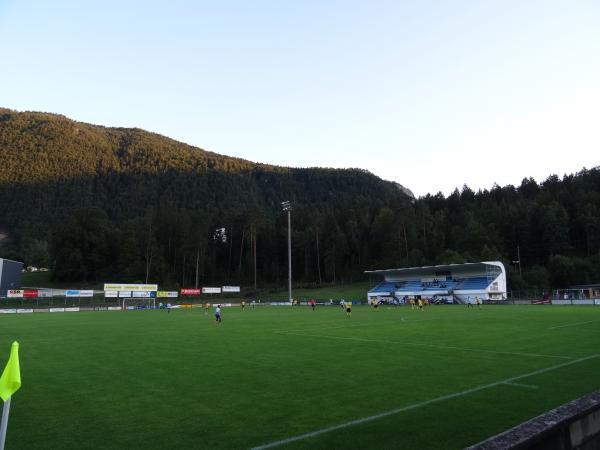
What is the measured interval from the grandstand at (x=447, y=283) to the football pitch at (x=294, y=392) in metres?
53.6

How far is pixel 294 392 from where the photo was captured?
10.1 m

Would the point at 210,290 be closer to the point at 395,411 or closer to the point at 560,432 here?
the point at 395,411

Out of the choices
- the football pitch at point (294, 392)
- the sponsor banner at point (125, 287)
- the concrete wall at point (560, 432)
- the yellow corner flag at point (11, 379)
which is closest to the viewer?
the concrete wall at point (560, 432)

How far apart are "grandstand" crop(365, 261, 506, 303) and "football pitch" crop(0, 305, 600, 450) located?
176ft

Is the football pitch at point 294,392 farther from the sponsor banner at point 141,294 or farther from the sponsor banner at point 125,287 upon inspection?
the sponsor banner at point 141,294

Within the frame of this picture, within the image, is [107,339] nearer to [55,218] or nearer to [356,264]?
[356,264]

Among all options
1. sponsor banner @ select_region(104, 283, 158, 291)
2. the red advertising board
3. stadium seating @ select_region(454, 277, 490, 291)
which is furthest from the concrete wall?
the red advertising board

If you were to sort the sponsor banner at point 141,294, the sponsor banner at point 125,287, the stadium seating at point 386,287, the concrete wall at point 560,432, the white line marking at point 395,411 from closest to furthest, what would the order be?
the concrete wall at point 560,432 < the white line marking at point 395,411 < the sponsor banner at point 125,287 < the sponsor banner at point 141,294 < the stadium seating at point 386,287

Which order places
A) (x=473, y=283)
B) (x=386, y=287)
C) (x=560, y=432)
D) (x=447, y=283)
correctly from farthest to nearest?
1. (x=386, y=287)
2. (x=447, y=283)
3. (x=473, y=283)
4. (x=560, y=432)

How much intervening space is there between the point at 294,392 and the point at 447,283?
7242 centimetres

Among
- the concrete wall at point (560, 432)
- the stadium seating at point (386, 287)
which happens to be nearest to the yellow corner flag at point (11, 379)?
the concrete wall at point (560, 432)

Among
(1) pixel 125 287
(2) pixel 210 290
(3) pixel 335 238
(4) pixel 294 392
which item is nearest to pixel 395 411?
(4) pixel 294 392

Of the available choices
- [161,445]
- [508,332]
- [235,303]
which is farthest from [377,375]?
[235,303]

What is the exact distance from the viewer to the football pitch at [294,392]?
7.08 metres
